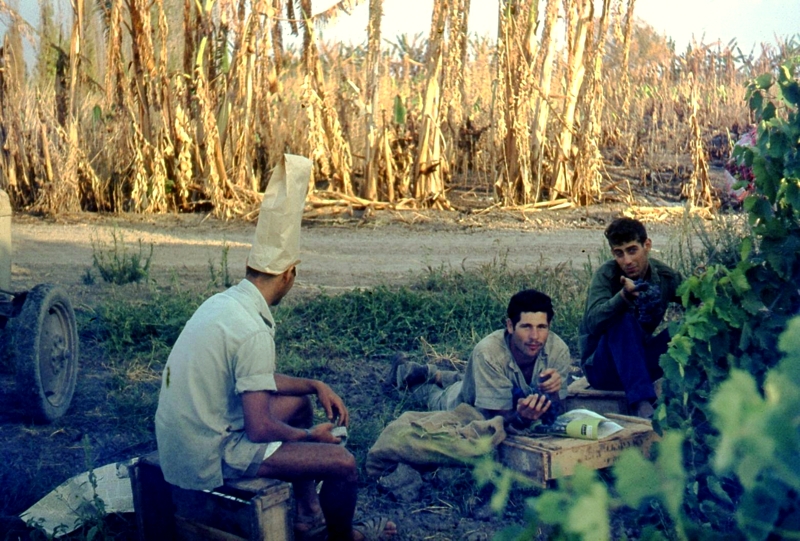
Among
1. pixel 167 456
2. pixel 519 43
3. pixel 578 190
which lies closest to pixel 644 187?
pixel 578 190

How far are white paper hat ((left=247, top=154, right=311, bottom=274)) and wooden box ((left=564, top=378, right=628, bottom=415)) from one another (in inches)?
88.6

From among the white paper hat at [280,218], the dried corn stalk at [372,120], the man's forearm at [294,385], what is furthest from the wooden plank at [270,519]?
the dried corn stalk at [372,120]

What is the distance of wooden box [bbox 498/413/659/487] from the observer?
13.5 ft

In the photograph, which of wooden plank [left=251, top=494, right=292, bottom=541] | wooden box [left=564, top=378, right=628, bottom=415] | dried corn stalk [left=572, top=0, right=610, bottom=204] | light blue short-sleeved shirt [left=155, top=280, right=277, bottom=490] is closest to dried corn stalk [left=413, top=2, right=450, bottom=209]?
dried corn stalk [left=572, top=0, right=610, bottom=204]

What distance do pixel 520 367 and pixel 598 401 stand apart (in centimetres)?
67

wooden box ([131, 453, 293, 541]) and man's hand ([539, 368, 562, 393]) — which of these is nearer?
wooden box ([131, 453, 293, 541])

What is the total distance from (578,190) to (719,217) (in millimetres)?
5750

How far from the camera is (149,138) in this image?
12789 mm

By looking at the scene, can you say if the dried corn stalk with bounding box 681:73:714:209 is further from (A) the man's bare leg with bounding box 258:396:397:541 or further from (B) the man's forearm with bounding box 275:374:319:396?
(A) the man's bare leg with bounding box 258:396:397:541

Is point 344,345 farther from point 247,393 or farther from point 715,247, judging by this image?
point 247,393

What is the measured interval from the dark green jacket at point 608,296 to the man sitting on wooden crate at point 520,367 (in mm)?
441

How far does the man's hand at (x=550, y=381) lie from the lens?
455 centimetres

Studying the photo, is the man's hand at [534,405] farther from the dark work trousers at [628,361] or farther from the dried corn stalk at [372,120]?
the dried corn stalk at [372,120]

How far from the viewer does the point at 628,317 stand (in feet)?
16.9
